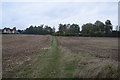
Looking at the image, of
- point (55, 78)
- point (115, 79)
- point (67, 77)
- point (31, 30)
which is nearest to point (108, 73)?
point (115, 79)

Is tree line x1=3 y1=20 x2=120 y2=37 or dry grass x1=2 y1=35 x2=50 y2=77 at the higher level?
tree line x1=3 y1=20 x2=120 y2=37

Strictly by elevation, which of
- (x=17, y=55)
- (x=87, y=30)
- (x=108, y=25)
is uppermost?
(x=108, y=25)

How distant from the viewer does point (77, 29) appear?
4392 inches

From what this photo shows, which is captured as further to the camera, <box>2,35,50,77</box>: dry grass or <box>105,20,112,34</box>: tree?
<box>105,20,112,34</box>: tree

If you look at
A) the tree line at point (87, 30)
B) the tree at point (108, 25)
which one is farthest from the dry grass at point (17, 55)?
the tree at point (108, 25)

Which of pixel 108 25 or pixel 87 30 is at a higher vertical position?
pixel 108 25

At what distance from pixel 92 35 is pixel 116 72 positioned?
252 ft

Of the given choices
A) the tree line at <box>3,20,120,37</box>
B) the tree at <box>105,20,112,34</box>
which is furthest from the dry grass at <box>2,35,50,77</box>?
the tree at <box>105,20,112,34</box>

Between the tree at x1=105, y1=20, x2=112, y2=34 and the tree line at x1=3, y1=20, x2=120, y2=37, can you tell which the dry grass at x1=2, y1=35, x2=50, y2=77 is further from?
the tree at x1=105, y1=20, x2=112, y2=34

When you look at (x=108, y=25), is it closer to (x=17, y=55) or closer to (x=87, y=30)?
(x=87, y=30)

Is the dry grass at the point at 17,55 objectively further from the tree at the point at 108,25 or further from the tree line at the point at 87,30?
the tree at the point at 108,25

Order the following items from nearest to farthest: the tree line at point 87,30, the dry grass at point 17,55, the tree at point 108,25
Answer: the dry grass at point 17,55, the tree line at point 87,30, the tree at point 108,25

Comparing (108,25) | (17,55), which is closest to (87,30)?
(108,25)

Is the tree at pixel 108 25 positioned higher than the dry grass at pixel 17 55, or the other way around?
the tree at pixel 108 25
